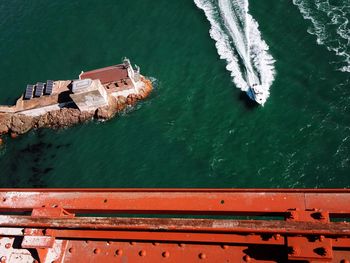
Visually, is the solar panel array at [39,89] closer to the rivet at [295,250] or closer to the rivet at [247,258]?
the rivet at [247,258]

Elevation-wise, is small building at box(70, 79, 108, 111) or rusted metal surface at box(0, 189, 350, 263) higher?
small building at box(70, 79, 108, 111)

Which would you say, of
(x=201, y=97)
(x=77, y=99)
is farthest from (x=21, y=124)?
(x=201, y=97)

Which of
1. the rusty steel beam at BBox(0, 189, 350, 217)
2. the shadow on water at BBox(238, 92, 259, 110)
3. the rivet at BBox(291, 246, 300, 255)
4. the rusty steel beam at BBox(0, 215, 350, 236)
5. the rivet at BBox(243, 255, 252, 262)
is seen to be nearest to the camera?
the rusty steel beam at BBox(0, 215, 350, 236)

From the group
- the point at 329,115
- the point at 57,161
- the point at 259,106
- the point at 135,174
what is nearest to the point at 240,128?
the point at 259,106

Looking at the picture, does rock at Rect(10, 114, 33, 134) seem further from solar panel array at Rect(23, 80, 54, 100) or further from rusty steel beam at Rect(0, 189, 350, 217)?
rusty steel beam at Rect(0, 189, 350, 217)

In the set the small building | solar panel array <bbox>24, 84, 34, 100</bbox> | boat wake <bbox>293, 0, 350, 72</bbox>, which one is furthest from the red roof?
boat wake <bbox>293, 0, 350, 72</bbox>

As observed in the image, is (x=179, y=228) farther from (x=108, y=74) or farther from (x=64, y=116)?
(x=64, y=116)
